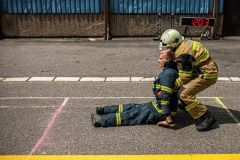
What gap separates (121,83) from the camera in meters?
8.32

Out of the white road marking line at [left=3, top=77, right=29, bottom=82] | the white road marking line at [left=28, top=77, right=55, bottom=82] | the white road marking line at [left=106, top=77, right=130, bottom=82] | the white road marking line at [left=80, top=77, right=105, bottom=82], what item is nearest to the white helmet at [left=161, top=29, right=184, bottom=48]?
the white road marking line at [left=106, top=77, right=130, bottom=82]

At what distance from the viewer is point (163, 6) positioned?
16484mm

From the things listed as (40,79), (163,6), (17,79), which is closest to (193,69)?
(40,79)

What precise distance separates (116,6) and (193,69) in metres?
11.8

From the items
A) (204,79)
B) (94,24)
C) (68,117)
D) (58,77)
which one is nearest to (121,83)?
(58,77)

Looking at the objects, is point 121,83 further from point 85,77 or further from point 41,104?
point 41,104

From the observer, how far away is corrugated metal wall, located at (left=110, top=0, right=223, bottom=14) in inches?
647

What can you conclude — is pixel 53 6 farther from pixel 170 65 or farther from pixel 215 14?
pixel 170 65

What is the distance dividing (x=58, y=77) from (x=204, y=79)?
4.85 meters

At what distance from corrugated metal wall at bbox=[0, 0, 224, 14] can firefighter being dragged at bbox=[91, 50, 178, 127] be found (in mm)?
11520

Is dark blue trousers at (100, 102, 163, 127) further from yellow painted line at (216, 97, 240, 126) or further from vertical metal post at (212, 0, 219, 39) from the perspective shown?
vertical metal post at (212, 0, 219, 39)

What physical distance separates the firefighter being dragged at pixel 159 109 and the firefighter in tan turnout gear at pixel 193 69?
0.56 feet

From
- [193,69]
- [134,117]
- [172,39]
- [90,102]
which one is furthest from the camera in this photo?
[90,102]

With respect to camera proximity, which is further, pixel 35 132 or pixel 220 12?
pixel 220 12
